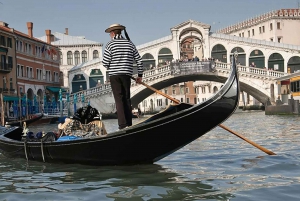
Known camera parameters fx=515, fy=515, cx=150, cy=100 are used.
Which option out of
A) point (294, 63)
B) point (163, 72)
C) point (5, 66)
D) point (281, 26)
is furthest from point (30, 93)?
point (281, 26)

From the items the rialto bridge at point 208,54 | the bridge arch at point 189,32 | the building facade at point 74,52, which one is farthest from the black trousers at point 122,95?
the building facade at point 74,52

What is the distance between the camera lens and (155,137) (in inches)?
126

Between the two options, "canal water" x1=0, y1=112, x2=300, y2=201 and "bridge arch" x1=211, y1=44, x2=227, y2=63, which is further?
"bridge arch" x1=211, y1=44, x2=227, y2=63

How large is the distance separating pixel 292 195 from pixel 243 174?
A: 0.65 m

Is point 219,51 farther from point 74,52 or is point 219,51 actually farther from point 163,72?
point 74,52

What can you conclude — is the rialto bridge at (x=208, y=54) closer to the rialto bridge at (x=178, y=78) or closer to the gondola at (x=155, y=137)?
the rialto bridge at (x=178, y=78)

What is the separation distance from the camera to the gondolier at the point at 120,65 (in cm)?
351

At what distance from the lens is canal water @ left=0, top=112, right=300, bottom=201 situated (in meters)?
2.63

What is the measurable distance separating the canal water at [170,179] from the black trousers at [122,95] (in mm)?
346

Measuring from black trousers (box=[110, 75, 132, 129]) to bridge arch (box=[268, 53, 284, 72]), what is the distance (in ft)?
59.1

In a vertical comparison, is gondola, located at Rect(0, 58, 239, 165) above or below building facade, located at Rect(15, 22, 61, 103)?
below

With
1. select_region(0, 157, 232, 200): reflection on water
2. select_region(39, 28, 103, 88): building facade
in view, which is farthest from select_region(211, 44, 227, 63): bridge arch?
select_region(0, 157, 232, 200): reflection on water

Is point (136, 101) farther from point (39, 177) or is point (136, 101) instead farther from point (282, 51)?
point (39, 177)

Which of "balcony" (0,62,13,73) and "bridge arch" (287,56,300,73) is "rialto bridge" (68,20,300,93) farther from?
"balcony" (0,62,13,73)
